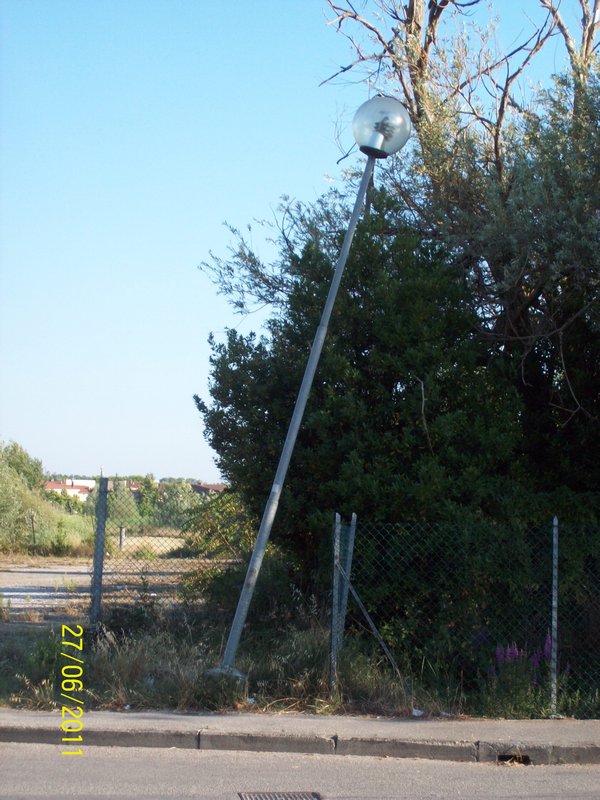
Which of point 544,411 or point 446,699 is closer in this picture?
point 446,699

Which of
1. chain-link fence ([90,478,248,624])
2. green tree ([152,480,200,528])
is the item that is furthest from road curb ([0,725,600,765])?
green tree ([152,480,200,528])

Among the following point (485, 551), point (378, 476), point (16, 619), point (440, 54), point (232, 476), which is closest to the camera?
point (485, 551)

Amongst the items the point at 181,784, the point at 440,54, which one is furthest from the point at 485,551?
the point at 440,54

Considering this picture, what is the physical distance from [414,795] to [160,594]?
5.71m

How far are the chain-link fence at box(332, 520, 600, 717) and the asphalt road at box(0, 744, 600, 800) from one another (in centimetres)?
147

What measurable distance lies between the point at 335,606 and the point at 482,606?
1.47 metres

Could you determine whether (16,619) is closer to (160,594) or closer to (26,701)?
(160,594)

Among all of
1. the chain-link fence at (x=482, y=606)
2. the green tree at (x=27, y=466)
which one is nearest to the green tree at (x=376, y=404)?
the chain-link fence at (x=482, y=606)

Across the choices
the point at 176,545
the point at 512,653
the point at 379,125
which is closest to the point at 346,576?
the point at 512,653

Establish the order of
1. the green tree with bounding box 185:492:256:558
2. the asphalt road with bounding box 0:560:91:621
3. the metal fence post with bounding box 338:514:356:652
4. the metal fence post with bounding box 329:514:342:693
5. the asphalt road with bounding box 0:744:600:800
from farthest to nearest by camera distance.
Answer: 1. the asphalt road with bounding box 0:560:91:621
2. the green tree with bounding box 185:492:256:558
3. the metal fence post with bounding box 338:514:356:652
4. the metal fence post with bounding box 329:514:342:693
5. the asphalt road with bounding box 0:744:600:800

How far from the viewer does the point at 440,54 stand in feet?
40.5

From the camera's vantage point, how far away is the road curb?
6.49 metres

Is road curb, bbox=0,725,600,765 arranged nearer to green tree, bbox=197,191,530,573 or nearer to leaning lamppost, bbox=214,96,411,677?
leaning lamppost, bbox=214,96,411,677

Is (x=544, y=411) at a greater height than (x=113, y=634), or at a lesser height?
greater
